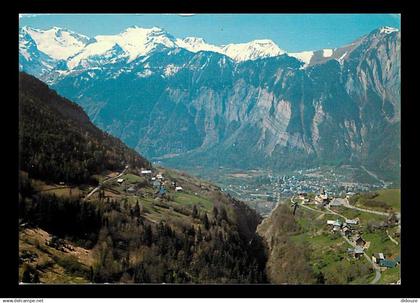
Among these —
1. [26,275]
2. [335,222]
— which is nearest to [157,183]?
[26,275]

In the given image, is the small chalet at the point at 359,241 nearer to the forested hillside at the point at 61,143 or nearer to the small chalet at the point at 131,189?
the small chalet at the point at 131,189

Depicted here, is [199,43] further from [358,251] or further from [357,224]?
[358,251]

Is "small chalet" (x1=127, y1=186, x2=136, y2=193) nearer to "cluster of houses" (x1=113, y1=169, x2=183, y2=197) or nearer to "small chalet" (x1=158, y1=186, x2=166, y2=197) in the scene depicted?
"cluster of houses" (x1=113, y1=169, x2=183, y2=197)

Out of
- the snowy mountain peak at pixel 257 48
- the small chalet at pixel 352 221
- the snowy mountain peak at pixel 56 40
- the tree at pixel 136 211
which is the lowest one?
the small chalet at pixel 352 221

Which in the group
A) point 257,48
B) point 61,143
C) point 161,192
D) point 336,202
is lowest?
point 336,202

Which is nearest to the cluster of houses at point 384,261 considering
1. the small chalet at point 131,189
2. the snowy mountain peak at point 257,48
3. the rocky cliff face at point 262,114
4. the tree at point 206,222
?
the rocky cliff face at point 262,114

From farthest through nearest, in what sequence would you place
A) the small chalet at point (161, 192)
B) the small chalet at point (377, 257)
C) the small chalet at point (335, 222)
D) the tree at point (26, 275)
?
the small chalet at point (161, 192) → the small chalet at point (335, 222) → the small chalet at point (377, 257) → the tree at point (26, 275)

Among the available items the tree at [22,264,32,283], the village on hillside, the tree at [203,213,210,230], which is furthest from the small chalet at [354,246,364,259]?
the tree at [22,264,32,283]
